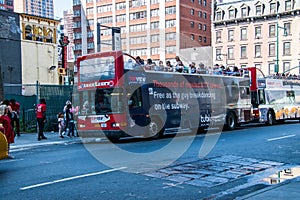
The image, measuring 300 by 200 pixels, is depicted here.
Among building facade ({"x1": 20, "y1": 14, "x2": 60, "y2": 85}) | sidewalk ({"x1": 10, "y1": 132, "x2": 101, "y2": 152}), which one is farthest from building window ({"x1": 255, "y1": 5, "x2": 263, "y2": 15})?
sidewalk ({"x1": 10, "y1": 132, "x2": 101, "y2": 152})

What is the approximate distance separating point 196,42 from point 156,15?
9892mm

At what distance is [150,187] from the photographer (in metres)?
7.61

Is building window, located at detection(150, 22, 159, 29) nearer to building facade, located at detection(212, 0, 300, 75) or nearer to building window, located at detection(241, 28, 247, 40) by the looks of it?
building facade, located at detection(212, 0, 300, 75)

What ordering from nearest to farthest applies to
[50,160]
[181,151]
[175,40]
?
[50,160]
[181,151]
[175,40]

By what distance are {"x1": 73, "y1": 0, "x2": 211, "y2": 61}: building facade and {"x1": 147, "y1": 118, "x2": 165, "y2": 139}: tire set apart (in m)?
55.7

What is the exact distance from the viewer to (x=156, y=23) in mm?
79125

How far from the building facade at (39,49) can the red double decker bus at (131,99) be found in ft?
71.7

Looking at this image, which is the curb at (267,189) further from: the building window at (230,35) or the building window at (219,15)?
the building window at (219,15)

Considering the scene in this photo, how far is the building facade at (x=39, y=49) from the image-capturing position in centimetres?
3722

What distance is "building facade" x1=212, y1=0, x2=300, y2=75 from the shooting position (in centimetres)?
6091

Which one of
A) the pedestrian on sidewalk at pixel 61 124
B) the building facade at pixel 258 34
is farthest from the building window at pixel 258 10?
the pedestrian on sidewalk at pixel 61 124

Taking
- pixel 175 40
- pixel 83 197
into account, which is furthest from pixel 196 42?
pixel 83 197

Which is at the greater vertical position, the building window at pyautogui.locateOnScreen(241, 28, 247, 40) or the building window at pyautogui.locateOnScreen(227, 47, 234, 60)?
the building window at pyautogui.locateOnScreen(241, 28, 247, 40)

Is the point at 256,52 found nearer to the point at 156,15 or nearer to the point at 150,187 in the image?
the point at 156,15
